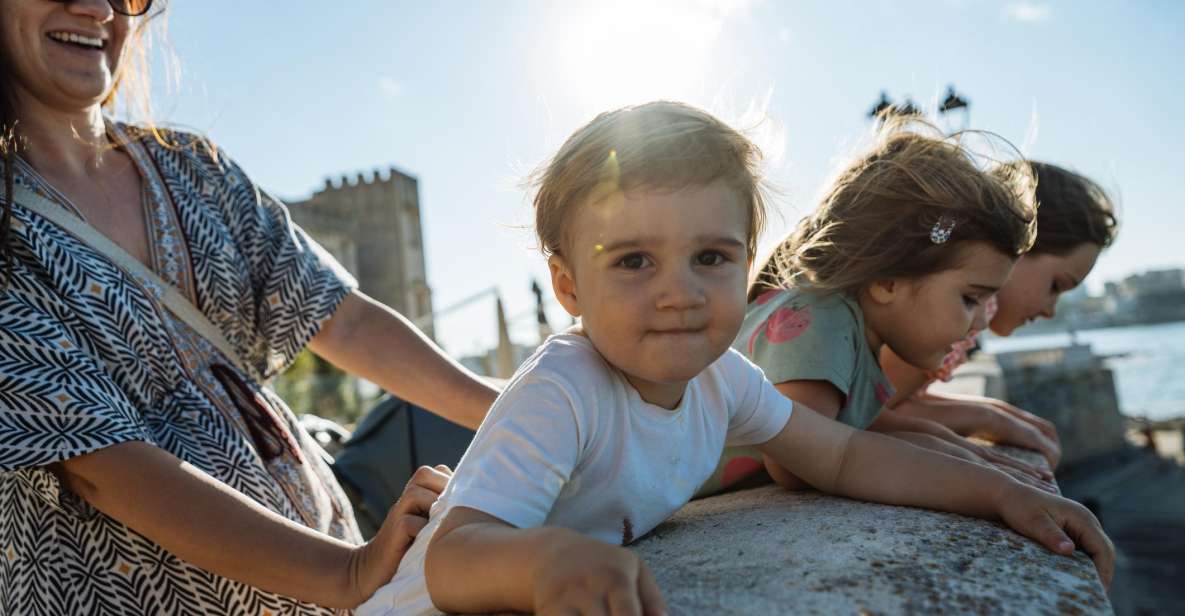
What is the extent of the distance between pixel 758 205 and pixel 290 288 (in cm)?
106

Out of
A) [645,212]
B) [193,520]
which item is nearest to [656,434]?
[645,212]

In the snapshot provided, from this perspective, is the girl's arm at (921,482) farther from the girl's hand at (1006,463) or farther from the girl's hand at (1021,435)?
the girl's hand at (1021,435)

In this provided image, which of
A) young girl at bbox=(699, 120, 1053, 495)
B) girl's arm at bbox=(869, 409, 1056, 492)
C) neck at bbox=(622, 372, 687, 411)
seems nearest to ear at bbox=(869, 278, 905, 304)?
young girl at bbox=(699, 120, 1053, 495)

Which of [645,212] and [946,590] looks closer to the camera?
[946,590]

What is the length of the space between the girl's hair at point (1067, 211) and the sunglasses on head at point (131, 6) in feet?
9.70

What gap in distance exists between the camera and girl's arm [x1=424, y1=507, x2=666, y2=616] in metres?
0.83

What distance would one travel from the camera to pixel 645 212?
1225mm

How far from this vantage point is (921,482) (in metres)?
1.51

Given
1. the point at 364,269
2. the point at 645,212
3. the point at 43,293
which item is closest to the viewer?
the point at 645,212

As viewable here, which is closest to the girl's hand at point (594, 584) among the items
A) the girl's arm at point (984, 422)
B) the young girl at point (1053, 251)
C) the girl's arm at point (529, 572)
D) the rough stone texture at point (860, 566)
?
the girl's arm at point (529, 572)

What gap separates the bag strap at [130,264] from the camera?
4.86ft

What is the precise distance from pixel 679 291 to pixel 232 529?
0.77m

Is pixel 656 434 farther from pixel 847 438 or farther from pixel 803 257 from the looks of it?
pixel 803 257

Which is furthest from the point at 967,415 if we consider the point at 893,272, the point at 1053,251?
the point at 1053,251
